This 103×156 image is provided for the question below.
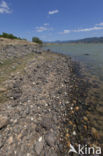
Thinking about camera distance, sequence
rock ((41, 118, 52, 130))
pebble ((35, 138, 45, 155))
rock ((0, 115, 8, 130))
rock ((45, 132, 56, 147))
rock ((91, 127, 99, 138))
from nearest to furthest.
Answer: pebble ((35, 138, 45, 155))
rock ((45, 132, 56, 147))
rock ((0, 115, 8, 130))
rock ((41, 118, 52, 130))
rock ((91, 127, 99, 138))

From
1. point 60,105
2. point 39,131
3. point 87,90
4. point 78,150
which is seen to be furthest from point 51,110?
point 87,90

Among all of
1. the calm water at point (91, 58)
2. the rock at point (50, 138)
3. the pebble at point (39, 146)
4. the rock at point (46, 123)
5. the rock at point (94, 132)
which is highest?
the calm water at point (91, 58)

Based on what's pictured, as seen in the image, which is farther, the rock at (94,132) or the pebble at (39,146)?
the rock at (94,132)

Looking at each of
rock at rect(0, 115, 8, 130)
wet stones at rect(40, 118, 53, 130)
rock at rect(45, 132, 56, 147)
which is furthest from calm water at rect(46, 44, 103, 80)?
rock at rect(0, 115, 8, 130)

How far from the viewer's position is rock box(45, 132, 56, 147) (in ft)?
8.96

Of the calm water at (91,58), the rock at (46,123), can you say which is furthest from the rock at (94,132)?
the calm water at (91,58)

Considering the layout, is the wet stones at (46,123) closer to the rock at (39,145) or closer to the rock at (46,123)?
the rock at (46,123)

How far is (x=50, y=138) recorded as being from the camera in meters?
2.86

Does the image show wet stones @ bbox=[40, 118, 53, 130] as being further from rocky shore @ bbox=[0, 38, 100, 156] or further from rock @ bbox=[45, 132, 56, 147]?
rock @ bbox=[45, 132, 56, 147]

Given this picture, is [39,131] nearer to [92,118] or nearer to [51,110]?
[51,110]

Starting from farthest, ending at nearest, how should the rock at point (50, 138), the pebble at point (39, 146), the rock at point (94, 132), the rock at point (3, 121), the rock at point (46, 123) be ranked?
the rock at point (94, 132)
the rock at point (46, 123)
the rock at point (3, 121)
the rock at point (50, 138)
the pebble at point (39, 146)

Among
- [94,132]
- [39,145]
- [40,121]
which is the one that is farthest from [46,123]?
[94,132]

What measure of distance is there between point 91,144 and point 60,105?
1990 mm

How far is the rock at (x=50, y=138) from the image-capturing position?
2730mm
